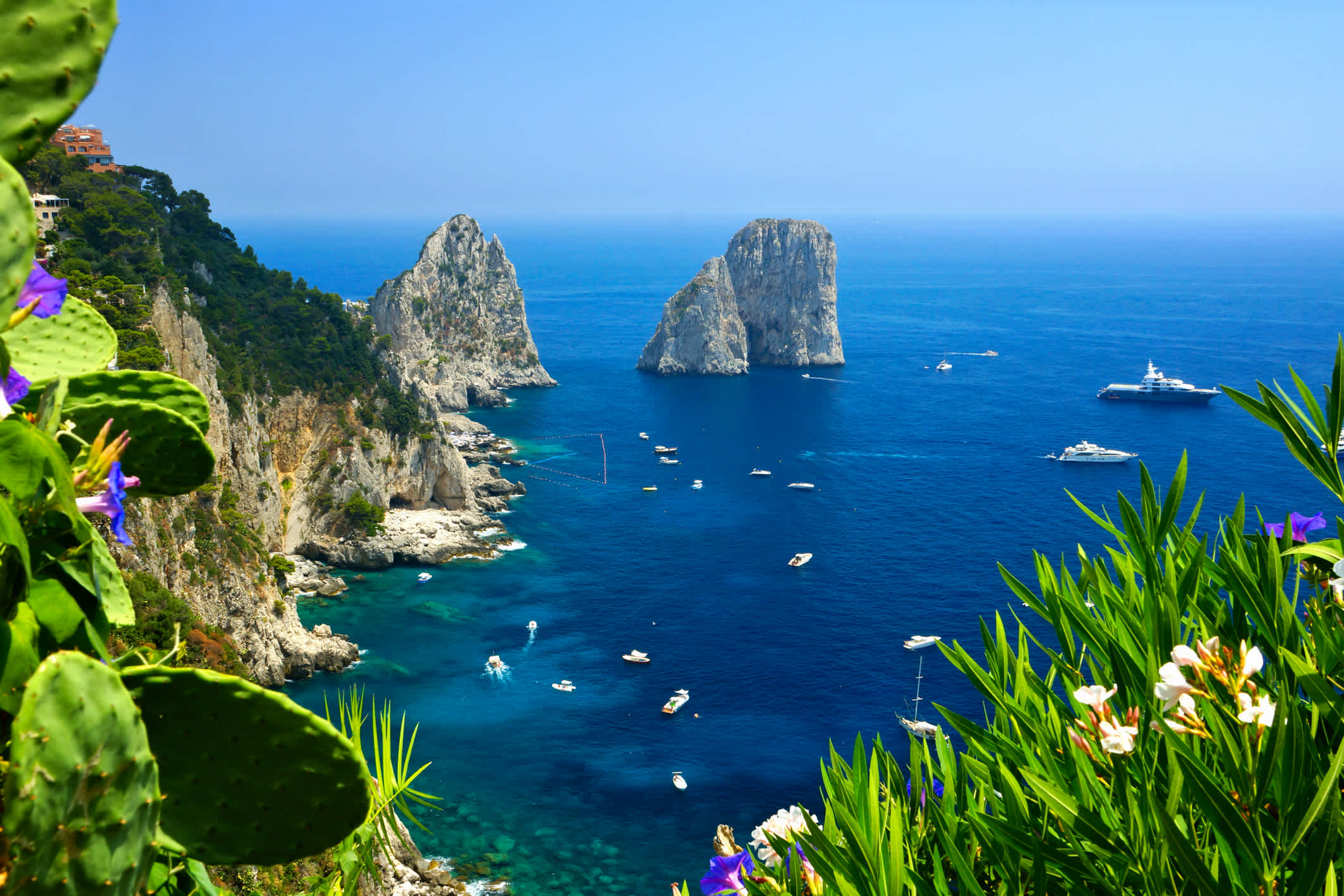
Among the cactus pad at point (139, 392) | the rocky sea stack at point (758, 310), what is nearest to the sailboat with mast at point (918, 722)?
the cactus pad at point (139, 392)

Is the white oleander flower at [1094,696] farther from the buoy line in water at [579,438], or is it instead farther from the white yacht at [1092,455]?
the white yacht at [1092,455]

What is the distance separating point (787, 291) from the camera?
12681 centimetres

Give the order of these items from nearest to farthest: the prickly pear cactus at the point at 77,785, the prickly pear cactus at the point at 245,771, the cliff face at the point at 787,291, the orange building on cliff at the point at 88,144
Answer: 1. the prickly pear cactus at the point at 77,785
2. the prickly pear cactus at the point at 245,771
3. the orange building on cliff at the point at 88,144
4. the cliff face at the point at 787,291

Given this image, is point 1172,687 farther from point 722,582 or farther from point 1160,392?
point 1160,392

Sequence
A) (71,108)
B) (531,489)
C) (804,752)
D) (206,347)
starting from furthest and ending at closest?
(531,489) < (206,347) < (804,752) < (71,108)

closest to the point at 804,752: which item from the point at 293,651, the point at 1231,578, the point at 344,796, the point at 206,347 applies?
the point at 293,651

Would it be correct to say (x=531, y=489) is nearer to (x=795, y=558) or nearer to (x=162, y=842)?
(x=795, y=558)

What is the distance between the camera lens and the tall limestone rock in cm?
10344

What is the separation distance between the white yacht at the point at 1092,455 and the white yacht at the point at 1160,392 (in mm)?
23610

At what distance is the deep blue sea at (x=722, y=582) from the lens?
1489 inches

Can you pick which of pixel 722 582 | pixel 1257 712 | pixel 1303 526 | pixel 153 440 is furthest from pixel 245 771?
pixel 722 582

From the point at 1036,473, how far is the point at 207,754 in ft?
263

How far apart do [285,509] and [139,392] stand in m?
58.0

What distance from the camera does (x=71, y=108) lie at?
79.2 inches
